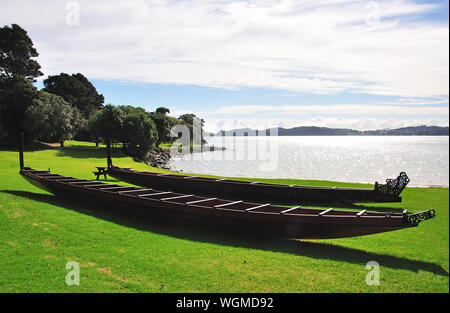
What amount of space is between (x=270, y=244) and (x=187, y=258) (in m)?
2.11

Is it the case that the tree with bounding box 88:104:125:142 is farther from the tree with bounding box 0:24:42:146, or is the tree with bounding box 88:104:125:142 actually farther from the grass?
the grass

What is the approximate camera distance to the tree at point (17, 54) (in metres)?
18.2

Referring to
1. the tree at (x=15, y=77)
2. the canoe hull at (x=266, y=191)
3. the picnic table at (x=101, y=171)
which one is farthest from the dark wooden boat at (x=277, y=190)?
the tree at (x=15, y=77)

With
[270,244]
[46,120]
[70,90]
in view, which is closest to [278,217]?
[270,244]

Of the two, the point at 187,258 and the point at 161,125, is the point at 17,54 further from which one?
the point at 161,125

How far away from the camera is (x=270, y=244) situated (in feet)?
21.0

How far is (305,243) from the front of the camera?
6609 millimetres

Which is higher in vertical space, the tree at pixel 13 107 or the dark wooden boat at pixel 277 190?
the tree at pixel 13 107

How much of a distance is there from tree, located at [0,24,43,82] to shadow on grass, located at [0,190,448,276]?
17.5 metres

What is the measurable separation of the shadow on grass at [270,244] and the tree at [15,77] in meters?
16.0

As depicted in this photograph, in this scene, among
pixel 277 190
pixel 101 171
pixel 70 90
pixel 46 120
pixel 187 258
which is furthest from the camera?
pixel 70 90

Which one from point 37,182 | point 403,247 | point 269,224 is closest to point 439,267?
point 403,247

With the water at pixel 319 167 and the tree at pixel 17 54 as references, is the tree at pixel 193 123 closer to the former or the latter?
the water at pixel 319 167
